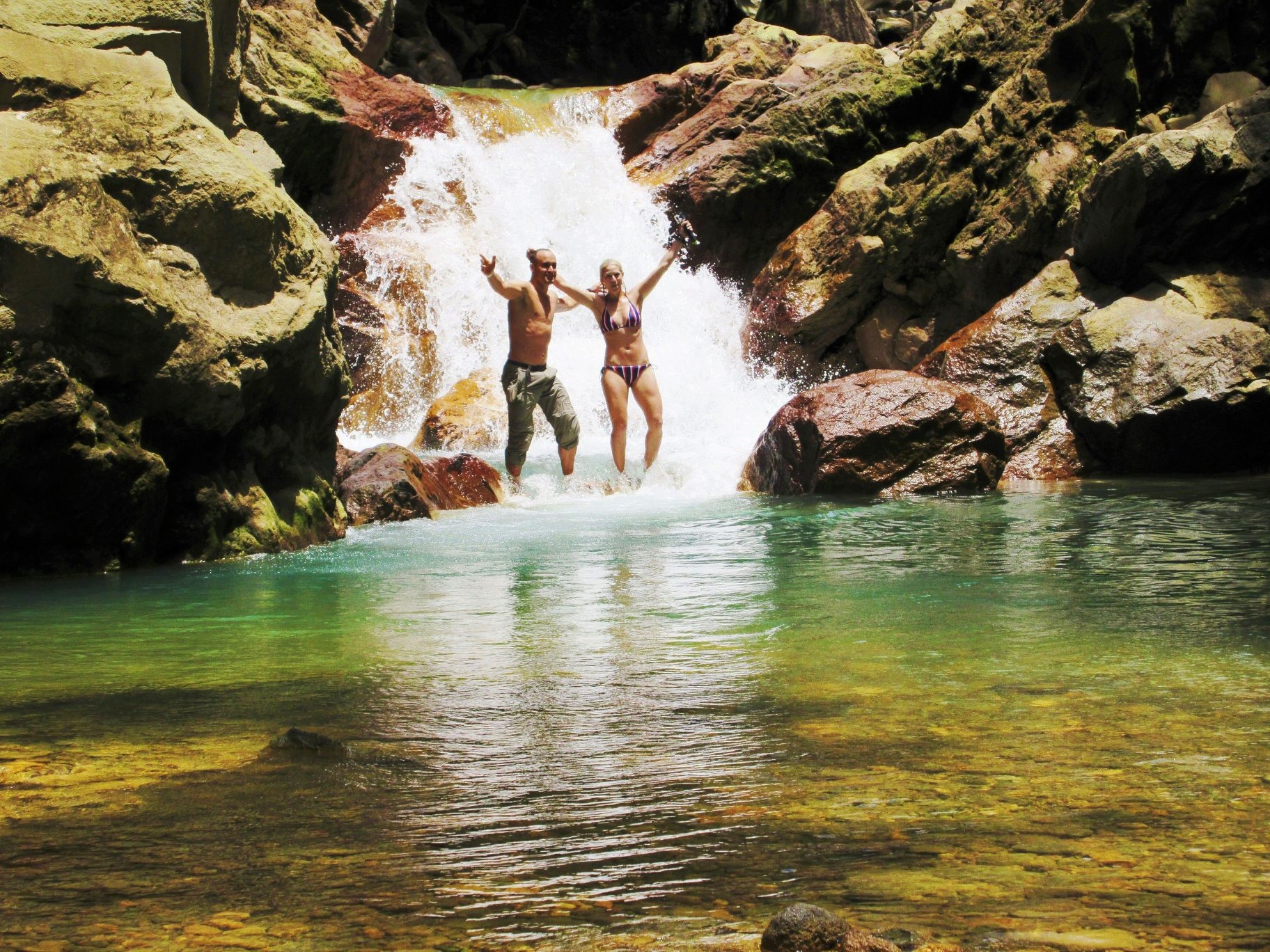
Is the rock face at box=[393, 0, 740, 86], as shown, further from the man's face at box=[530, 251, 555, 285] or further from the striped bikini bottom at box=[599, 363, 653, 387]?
the man's face at box=[530, 251, 555, 285]

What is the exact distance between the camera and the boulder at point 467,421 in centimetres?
1387

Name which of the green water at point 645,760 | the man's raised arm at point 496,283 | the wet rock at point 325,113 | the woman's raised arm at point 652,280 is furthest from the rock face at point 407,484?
the wet rock at point 325,113

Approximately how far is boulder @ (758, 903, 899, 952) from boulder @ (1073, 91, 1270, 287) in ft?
39.1

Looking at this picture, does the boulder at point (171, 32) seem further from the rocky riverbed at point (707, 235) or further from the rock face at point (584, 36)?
the rock face at point (584, 36)

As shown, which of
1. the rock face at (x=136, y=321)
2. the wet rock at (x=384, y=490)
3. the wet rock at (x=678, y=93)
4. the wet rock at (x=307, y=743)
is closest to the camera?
the wet rock at (x=307, y=743)

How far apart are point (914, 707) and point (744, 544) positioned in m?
4.19

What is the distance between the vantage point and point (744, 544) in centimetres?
761

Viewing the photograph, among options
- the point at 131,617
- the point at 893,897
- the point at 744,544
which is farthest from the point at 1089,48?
the point at 893,897

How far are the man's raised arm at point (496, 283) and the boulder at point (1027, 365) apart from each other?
4.41 meters

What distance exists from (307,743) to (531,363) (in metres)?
7.83

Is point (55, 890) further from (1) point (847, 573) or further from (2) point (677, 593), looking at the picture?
(1) point (847, 573)

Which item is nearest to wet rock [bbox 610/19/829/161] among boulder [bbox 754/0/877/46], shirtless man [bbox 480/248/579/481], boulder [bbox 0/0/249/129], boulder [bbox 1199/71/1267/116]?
boulder [bbox 754/0/877/46]

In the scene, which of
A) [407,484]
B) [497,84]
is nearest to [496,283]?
[407,484]

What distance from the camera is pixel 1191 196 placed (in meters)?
12.4
